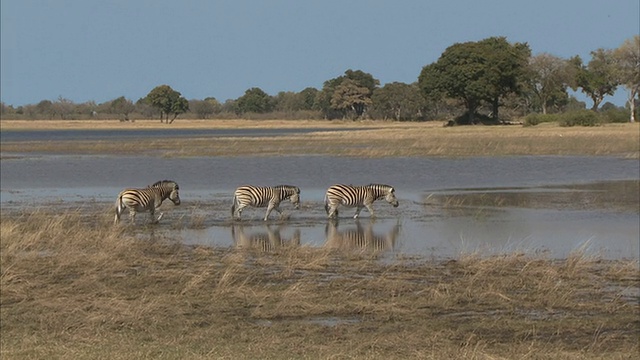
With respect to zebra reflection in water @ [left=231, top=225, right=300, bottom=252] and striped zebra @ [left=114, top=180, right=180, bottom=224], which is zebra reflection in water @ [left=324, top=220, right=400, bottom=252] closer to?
zebra reflection in water @ [left=231, top=225, right=300, bottom=252]

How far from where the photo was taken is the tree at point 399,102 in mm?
120856

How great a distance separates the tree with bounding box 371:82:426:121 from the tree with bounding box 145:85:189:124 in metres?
31.0

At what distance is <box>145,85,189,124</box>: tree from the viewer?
139575 mm

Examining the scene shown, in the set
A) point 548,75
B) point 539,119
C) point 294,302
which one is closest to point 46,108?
point 548,75

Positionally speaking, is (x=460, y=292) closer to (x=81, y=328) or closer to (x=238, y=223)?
(x=81, y=328)

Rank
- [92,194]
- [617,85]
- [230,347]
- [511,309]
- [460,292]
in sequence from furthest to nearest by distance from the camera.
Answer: [617,85] → [92,194] → [460,292] → [511,309] → [230,347]

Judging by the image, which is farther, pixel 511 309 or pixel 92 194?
pixel 92 194

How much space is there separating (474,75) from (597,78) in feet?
50.3

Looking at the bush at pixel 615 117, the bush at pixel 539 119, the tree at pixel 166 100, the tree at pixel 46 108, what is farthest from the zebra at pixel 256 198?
the tree at pixel 46 108

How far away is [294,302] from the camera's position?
39.3ft

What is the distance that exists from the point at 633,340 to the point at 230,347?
13.9 feet

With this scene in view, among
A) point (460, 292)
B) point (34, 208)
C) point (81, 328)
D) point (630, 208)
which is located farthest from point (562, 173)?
point (81, 328)

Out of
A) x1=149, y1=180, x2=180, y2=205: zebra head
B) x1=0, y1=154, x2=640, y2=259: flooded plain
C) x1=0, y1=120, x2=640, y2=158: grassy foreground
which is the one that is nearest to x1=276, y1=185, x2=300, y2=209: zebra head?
x1=0, y1=154, x2=640, y2=259: flooded plain

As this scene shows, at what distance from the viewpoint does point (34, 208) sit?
25125 mm
